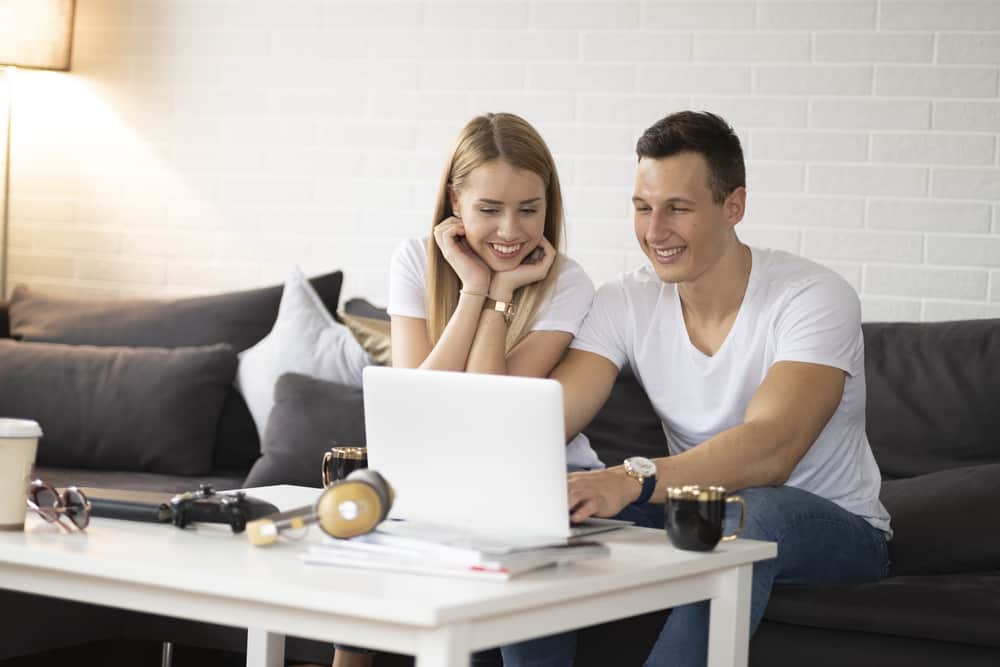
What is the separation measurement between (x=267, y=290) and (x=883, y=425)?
1.62 metres

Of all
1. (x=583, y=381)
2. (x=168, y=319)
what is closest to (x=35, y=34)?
(x=168, y=319)

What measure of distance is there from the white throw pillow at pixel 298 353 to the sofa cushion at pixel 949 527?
1.30 m

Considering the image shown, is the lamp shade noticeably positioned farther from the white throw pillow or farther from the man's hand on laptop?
the man's hand on laptop

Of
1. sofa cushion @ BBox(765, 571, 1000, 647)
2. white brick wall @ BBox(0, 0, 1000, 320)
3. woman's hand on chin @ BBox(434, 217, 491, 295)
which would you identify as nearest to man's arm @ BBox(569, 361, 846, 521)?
sofa cushion @ BBox(765, 571, 1000, 647)

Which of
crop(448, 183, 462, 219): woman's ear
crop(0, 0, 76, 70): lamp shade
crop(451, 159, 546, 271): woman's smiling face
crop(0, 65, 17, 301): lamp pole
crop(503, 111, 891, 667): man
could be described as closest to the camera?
crop(503, 111, 891, 667): man

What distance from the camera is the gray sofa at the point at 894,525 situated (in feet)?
7.29

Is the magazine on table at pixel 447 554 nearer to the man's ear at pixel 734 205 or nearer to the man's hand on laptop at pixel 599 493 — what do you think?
the man's hand on laptop at pixel 599 493

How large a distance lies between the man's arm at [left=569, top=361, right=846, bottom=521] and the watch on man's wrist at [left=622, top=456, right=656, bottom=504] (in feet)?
0.05

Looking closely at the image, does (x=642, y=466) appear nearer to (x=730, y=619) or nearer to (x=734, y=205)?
(x=730, y=619)

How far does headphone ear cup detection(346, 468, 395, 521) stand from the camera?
1565 millimetres

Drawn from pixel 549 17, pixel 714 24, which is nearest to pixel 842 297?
pixel 714 24

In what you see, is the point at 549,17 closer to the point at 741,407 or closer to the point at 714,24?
the point at 714,24

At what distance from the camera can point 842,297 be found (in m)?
2.34


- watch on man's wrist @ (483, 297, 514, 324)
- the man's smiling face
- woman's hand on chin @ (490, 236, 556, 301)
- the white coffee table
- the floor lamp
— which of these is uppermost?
the floor lamp
